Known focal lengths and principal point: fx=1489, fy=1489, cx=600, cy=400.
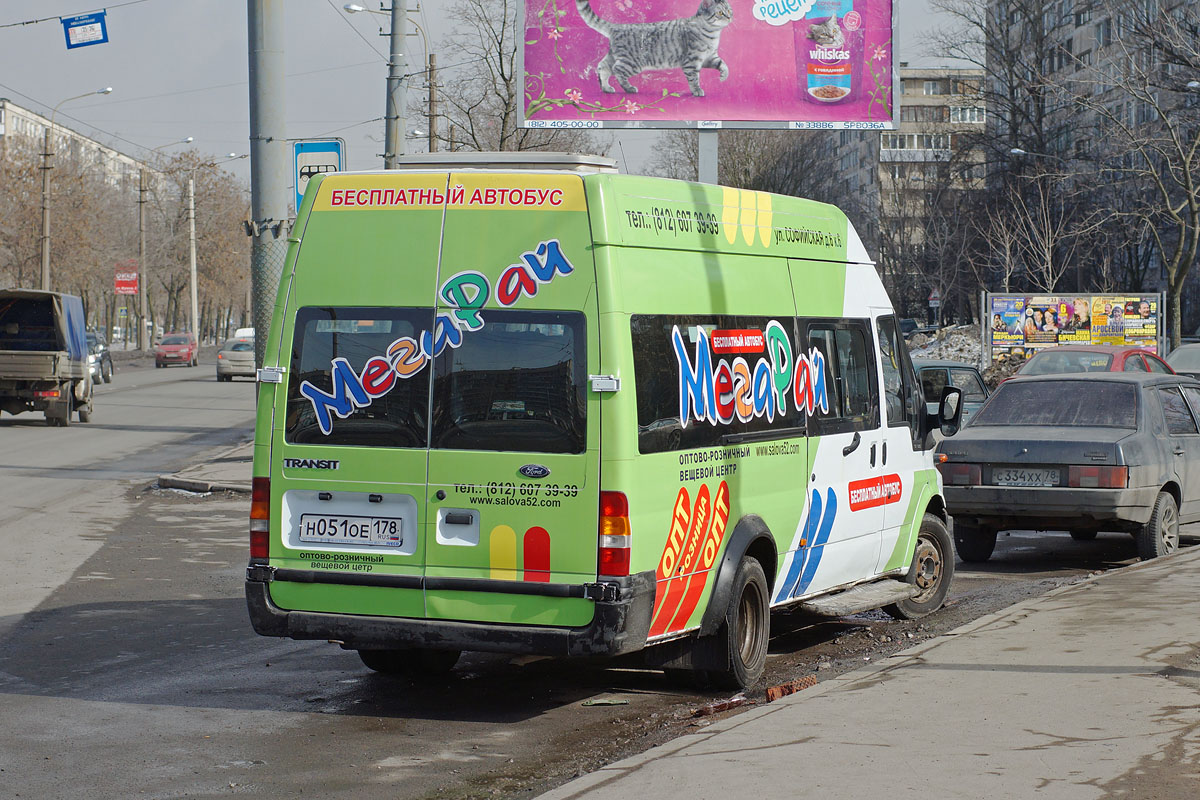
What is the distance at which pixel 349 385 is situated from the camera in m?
6.63

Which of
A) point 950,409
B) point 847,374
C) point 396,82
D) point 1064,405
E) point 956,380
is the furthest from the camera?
point 396,82

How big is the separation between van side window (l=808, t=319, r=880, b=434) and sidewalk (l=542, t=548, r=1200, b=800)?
1277 millimetres

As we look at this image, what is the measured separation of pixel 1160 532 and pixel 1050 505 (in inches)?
40.3

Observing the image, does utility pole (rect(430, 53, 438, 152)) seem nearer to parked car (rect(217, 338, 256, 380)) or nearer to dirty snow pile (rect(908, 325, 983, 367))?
parked car (rect(217, 338, 256, 380))

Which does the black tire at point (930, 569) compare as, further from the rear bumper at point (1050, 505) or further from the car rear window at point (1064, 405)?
the car rear window at point (1064, 405)

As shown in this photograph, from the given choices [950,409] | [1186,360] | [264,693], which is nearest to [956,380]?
[1186,360]

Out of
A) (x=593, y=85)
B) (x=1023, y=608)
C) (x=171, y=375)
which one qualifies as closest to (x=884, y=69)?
(x=593, y=85)

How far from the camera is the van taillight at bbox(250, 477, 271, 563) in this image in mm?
6730

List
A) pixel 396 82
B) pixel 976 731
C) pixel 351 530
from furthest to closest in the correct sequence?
1. pixel 396 82
2. pixel 351 530
3. pixel 976 731

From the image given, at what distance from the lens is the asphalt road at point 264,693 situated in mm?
5734

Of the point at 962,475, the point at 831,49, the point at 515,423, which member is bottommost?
the point at 962,475

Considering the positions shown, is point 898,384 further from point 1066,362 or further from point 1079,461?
point 1066,362

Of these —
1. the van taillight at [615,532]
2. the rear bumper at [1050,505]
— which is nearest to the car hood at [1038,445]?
the rear bumper at [1050,505]

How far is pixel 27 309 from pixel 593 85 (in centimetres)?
1289
